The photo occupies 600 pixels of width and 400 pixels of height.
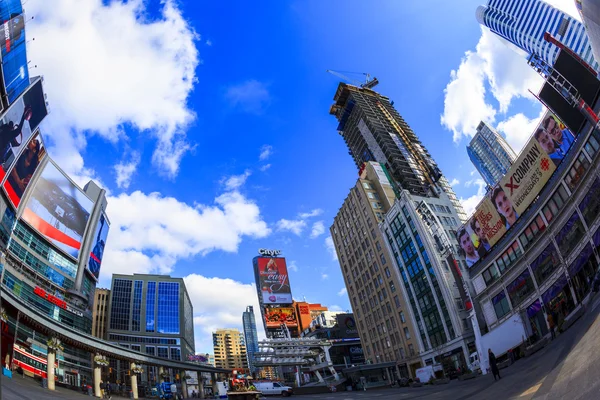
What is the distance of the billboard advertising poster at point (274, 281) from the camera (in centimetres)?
11212

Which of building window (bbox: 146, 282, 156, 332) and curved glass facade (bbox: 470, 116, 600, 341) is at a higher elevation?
building window (bbox: 146, 282, 156, 332)

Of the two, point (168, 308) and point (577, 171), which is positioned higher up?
point (168, 308)

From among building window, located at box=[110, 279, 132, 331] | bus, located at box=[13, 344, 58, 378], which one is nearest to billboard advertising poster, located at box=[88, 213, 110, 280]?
building window, located at box=[110, 279, 132, 331]

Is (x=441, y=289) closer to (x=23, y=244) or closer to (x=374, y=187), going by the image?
(x=374, y=187)

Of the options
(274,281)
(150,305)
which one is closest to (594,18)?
(274,281)

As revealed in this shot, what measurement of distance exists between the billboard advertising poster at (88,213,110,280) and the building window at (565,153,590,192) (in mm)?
99189

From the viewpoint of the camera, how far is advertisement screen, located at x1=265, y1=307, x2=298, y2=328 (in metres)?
107

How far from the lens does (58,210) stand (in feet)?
277

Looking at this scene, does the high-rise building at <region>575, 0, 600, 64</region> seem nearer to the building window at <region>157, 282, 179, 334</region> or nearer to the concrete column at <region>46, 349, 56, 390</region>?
the concrete column at <region>46, 349, 56, 390</region>

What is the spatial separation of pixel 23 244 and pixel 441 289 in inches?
3074

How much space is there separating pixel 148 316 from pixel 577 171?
126622mm

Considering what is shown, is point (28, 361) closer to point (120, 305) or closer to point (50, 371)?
point (50, 371)

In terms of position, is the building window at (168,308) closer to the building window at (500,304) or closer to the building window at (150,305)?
the building window at (150,305)

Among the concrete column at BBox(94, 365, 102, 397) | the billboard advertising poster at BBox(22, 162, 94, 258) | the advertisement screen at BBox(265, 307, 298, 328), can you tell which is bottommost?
the concrete column at BBox(94, 365, 102, 397)
